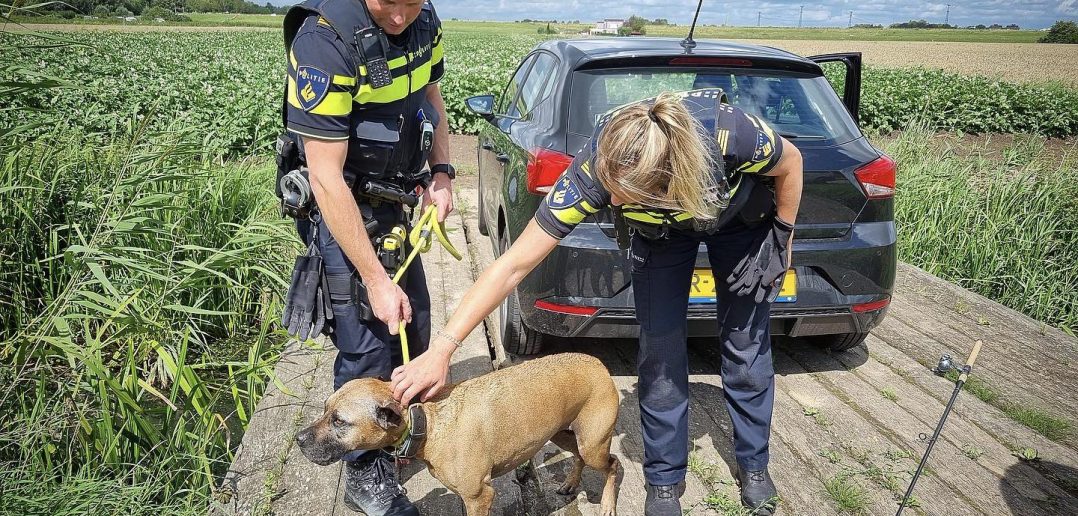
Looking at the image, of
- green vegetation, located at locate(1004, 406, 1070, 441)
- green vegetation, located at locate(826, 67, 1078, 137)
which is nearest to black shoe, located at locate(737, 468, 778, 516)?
green vegetation, located at locate(1004, 406, 1070, 441)

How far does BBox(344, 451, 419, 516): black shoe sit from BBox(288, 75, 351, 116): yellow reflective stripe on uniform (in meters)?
1.23

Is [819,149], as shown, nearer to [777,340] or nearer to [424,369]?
[777,340]

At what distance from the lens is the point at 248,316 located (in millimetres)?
4371

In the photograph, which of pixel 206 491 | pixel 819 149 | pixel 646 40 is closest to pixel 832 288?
pixel 819 149

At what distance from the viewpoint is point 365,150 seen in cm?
222

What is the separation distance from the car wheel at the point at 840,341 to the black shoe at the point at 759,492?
1.48m

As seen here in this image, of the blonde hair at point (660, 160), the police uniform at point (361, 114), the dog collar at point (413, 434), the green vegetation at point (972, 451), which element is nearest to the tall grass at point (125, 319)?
the police uniform at point (361, 114)

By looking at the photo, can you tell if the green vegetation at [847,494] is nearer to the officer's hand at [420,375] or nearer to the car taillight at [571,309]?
the car taillight at [571,309]

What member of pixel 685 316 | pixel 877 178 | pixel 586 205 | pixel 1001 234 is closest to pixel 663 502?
pixel 685 316

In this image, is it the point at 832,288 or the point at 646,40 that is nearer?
the point at 832,288

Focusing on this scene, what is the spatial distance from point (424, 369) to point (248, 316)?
2.86 metres

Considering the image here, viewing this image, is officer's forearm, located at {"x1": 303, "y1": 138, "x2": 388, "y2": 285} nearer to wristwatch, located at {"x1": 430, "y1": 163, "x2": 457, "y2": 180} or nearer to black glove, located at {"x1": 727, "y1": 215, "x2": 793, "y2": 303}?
wristwatch, located at {"x1": 430, "y1": 163, "x2": 457, "y2": 180}

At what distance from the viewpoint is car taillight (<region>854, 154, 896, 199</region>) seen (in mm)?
3180

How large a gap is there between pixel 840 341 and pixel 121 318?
383 centimetres
